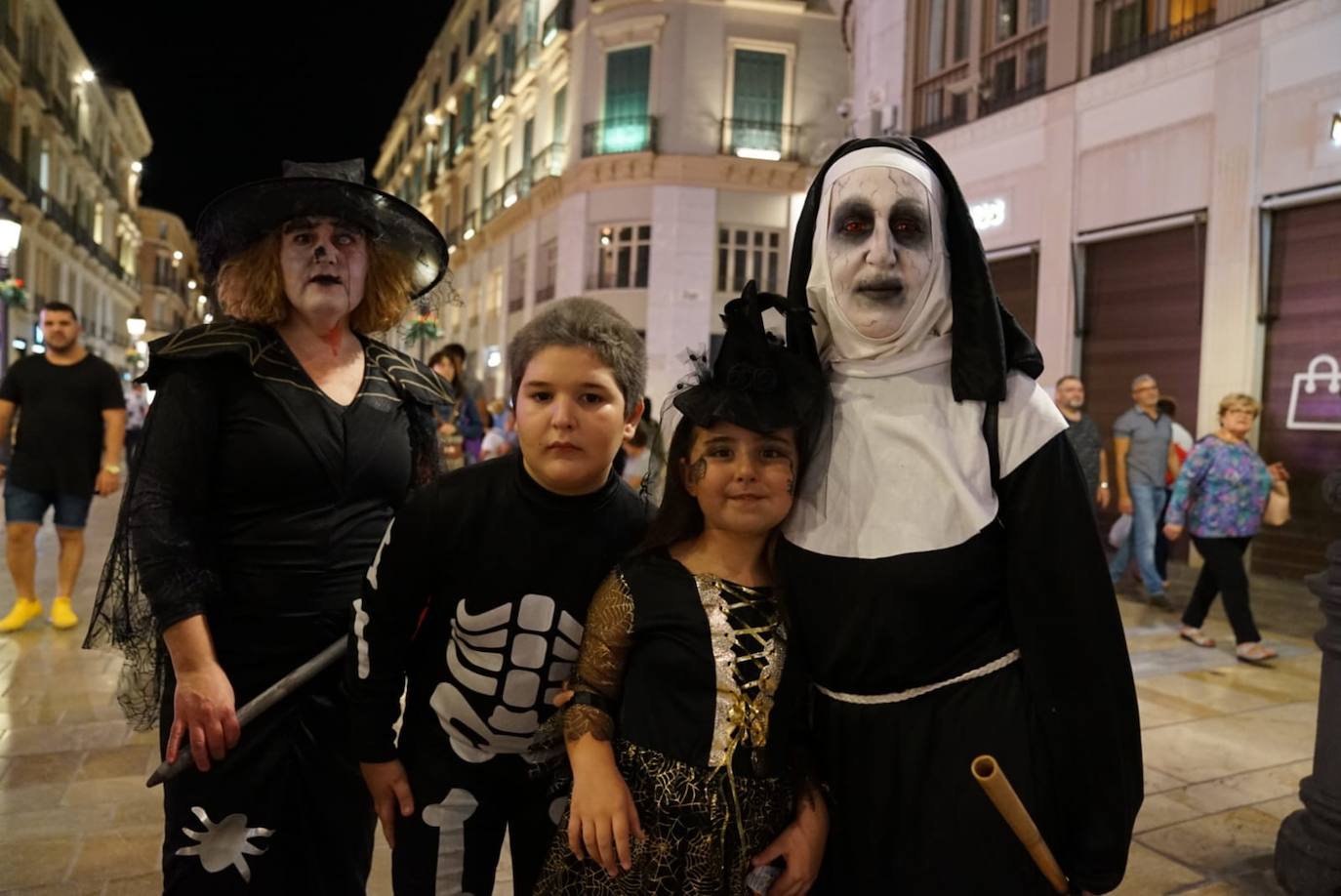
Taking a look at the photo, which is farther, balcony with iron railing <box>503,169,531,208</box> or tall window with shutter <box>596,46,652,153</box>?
balcony with iron railing <box>503,169,531,208</box>

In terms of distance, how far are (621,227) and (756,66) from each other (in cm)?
521

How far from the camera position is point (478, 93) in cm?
3569

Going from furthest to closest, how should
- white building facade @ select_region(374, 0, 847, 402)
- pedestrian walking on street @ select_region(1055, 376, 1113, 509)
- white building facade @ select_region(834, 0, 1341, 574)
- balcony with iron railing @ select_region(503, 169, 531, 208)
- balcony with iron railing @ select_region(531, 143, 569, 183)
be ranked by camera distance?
balcony with iron railing @ select_region(503, 169, 531, 208) < balcony with iron railing @ select_region(531, 143, 569, 183) < white building facade @ select_region(374, 0, 847, 402) < white building facade @ select_region(834, 0, 1341, 574) < pedestrian walking on street @ select_region(1055, 376, 1113, 509)

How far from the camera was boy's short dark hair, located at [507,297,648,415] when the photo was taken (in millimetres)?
1878

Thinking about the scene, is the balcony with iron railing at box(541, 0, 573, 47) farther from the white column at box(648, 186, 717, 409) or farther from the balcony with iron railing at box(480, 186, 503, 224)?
the white column at box(648, 186, 717, 409)

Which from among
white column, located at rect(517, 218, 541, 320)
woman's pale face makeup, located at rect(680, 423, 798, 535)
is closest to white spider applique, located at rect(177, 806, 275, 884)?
woman's pale face makeup, located at rect(680, 423, 798, 535)

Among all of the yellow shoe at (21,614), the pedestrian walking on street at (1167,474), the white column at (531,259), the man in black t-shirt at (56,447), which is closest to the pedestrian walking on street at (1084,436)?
the pedestrian walking on street at (1167,474)

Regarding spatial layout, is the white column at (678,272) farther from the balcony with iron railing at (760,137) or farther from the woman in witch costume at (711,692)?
the woman in witch costume at (711,692)

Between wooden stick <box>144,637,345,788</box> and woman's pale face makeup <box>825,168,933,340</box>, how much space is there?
1.34 meters

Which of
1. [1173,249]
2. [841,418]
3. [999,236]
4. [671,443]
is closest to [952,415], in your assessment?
[841,418]

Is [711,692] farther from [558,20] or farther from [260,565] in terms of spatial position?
[558,20]

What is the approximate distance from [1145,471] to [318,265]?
24.8 ft

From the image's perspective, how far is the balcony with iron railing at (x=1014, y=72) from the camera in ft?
40.0

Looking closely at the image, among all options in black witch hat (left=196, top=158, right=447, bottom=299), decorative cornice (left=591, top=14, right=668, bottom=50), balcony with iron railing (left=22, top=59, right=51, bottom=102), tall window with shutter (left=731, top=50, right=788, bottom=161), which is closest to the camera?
black witch hat (left=196, top=158, right=447, bottom=299)
